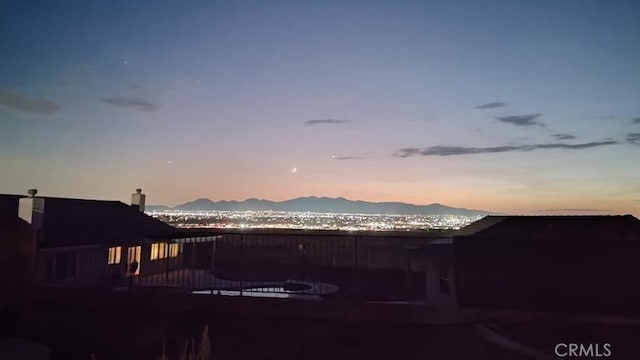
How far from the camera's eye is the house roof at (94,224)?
1341 centimetres

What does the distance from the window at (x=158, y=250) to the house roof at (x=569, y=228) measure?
438 inches

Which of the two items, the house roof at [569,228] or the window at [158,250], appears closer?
the house roof at [569,228]

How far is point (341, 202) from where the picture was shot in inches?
5172

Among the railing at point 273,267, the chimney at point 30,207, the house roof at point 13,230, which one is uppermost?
the chimney at point 30,207

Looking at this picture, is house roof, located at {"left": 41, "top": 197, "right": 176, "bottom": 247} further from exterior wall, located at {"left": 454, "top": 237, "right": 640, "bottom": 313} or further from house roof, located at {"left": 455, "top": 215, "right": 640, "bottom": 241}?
house roof, located at {"left": 455, "top": 215, "right": 640, "bottom": 241}

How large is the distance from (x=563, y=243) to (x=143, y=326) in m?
8.17

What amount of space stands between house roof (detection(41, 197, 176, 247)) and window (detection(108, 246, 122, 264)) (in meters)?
0.32

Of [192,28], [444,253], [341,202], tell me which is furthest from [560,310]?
[341,202]

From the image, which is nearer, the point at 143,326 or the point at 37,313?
the point at 143,326

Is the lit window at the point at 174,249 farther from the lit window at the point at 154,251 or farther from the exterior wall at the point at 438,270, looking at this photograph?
the exterior wall at the point at 438,270

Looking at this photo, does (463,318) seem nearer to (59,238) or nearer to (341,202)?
(59,238)

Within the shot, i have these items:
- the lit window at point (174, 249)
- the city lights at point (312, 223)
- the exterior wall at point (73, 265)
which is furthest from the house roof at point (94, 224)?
the city lights at point (312, 223)

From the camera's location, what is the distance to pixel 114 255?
1443 centimetres

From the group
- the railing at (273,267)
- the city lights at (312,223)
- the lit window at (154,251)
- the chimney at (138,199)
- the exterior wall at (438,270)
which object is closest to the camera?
the exterior wall at (438,270)
